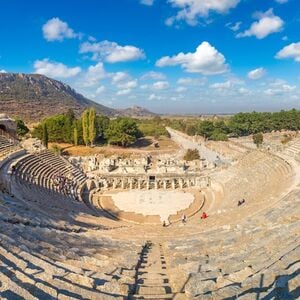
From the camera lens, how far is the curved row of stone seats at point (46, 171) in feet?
73.7

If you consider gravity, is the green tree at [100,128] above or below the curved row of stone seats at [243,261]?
above

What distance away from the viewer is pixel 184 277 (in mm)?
6824

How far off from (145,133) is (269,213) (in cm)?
6545

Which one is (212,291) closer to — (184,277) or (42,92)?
(184,277)

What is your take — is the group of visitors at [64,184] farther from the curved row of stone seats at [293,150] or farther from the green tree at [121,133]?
the green tree at [121,133]

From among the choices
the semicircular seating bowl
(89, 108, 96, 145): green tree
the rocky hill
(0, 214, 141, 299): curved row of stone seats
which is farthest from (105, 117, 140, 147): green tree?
the rocky hill

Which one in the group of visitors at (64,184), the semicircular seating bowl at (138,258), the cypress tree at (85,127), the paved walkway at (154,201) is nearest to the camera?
the semicircular seating bowl at (138,258)

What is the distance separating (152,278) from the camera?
6848 mm

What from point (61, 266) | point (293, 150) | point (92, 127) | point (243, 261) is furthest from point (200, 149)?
point (61, 266)

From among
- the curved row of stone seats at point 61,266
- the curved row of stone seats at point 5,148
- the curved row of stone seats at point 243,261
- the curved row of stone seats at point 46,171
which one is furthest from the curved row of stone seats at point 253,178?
the curved row of stone seats at point 5,148

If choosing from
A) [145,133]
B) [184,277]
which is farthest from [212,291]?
[145,133]

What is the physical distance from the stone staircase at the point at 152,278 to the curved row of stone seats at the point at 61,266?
0.18 metres

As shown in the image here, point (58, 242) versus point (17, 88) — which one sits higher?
point (17, 88)

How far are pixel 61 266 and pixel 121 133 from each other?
4945 centimetres
